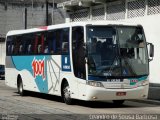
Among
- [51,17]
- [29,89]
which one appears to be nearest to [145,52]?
[29,89]

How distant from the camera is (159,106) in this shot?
1780 centimetres

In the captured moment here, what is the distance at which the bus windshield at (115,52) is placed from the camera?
16.7 meters

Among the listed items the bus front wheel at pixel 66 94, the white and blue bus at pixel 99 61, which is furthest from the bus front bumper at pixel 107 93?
the bus front wheel at pixel 66 94

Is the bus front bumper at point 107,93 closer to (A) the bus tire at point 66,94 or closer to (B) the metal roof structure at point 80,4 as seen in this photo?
(A) the bus tire at point 66,94

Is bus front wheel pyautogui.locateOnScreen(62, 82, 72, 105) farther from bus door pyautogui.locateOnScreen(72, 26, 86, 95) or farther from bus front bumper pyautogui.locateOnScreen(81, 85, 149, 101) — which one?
bus front bumper pyautogui.locateOnScreen(81, 85, 149, 101)

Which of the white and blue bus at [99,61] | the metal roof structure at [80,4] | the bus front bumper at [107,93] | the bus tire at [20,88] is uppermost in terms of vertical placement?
the metal roof structure at [80,4]

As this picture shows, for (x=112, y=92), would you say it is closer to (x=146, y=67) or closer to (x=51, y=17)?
(x=146, y=67)

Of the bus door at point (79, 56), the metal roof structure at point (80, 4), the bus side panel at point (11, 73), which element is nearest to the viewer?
the bus door at point (79, 56)

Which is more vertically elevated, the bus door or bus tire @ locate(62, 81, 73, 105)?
the bus door

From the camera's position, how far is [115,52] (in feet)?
55.6

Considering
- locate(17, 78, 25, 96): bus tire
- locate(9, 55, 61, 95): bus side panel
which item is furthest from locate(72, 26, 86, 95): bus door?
locate(17, 78, 25, 96): bus tire

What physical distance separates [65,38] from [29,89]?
5.04m

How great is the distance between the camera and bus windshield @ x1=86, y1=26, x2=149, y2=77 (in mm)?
16672

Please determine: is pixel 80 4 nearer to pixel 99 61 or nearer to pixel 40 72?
pixel 40 72
